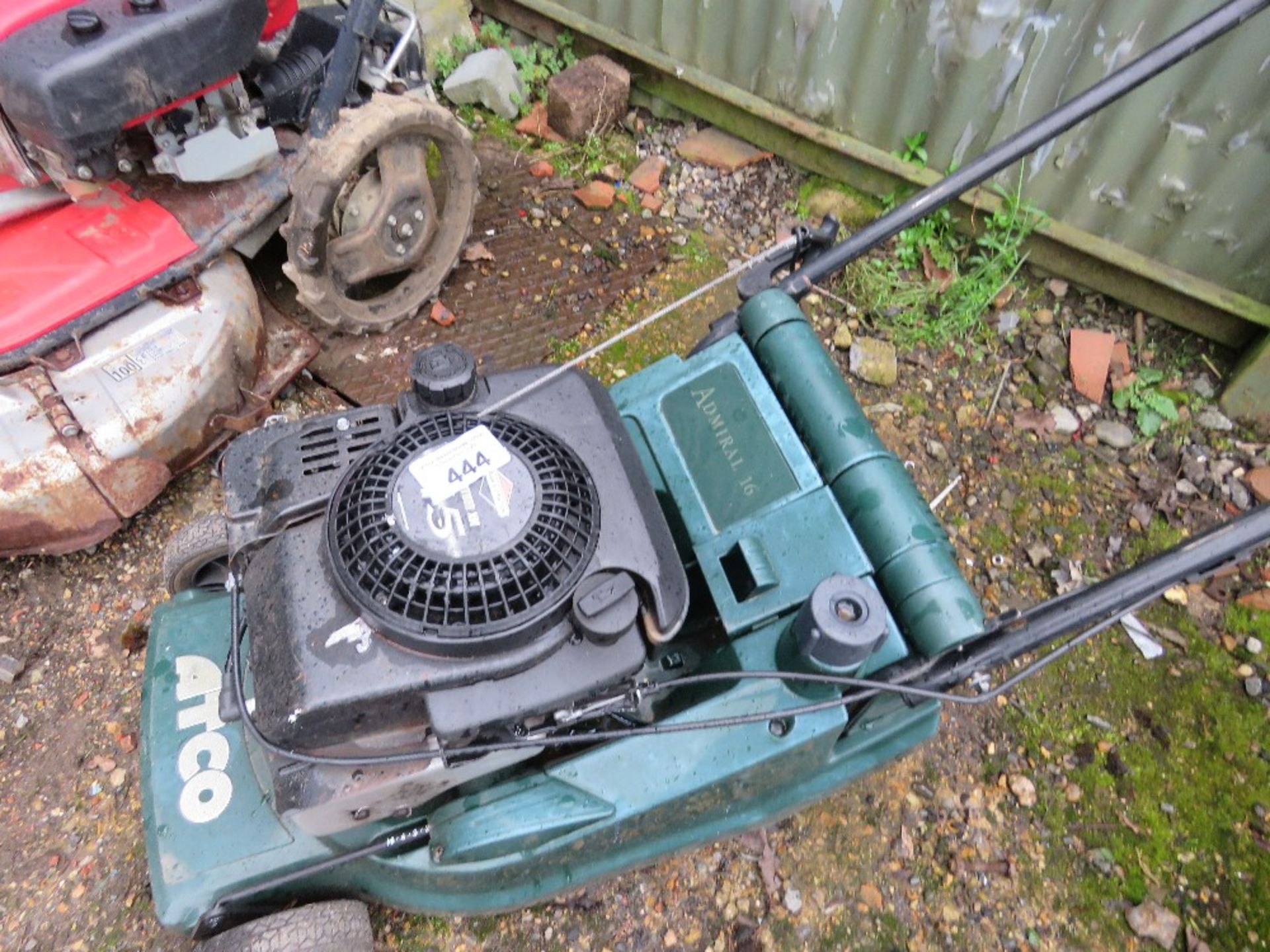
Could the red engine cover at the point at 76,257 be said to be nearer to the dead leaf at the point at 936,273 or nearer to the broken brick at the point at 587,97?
the broken brick at the point at 587,97

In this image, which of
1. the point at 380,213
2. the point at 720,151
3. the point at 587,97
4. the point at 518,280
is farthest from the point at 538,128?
the point at 380,213

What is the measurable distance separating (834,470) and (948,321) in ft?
5.03

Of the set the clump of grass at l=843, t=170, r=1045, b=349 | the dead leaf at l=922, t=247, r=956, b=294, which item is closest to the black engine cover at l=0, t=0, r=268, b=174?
the clump of grass at l=843, t=170, r=1045, b=349

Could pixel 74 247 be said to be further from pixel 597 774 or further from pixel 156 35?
pixel 597 774

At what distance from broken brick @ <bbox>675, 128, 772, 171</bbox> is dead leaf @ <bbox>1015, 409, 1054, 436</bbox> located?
4.15ft

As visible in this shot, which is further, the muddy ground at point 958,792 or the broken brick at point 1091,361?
the broken brick at point 1091,361

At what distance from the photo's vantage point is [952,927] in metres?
1.89

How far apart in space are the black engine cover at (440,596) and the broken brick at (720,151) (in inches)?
84.8

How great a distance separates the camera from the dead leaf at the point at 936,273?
286cm

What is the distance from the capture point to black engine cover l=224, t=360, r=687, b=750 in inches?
45.0

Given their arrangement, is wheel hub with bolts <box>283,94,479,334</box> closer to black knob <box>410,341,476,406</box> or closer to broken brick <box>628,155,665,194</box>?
broken brick <box>628,155,665,194</box>

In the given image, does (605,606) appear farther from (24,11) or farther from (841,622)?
(24,11)

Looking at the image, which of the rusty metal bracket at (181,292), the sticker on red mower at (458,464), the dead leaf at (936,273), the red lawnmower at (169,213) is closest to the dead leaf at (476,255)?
the red lawnmower at (169,213)

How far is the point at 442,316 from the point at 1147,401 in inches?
81.9
